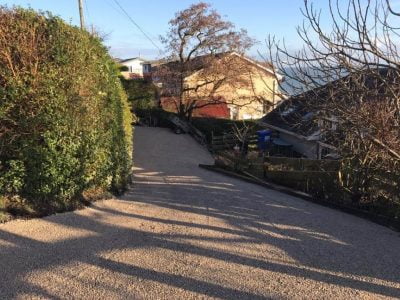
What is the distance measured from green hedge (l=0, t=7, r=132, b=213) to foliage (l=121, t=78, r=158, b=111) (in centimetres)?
3308

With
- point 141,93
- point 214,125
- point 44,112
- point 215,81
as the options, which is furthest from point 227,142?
point 44,112

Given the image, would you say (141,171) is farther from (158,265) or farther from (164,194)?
(158,265)

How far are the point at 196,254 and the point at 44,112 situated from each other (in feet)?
11.7

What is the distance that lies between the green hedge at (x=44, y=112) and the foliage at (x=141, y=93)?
109 feet

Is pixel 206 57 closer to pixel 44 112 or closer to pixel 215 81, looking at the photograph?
pixel 215 81

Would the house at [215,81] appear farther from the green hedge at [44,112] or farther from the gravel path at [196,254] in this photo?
the green hedge at [44,112]

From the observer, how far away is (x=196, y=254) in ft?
19.8

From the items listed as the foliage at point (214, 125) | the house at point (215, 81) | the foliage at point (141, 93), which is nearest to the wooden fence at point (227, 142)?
the foliage at point (214, 125)

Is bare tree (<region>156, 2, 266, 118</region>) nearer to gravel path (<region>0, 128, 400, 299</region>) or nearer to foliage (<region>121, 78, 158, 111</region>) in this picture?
foliage (<region>121, 78, 158, 111</region>)

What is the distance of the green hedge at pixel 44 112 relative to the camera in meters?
7.45

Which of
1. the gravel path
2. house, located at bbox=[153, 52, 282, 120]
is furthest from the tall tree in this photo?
the gravel path

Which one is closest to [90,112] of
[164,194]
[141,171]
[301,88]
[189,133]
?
[164,194]

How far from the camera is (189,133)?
119ft

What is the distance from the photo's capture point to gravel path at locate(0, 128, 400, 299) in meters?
4.96
